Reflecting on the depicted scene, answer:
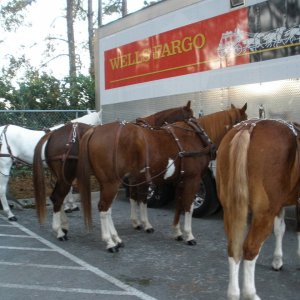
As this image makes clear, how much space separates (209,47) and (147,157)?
2.25m

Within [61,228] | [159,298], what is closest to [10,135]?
[61,228]

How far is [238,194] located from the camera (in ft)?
12.3

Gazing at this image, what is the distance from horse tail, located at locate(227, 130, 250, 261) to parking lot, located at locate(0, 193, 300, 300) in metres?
0.72

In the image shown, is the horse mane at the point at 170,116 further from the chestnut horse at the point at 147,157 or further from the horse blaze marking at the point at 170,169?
the horse blaze marking at the point at 170,169

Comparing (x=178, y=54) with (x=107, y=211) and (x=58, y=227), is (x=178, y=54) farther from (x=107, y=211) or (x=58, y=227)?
(x=58, y=227)

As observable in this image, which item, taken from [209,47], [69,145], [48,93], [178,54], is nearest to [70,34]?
[48,93]

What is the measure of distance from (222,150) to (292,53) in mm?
2444

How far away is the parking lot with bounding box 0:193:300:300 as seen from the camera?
4.34 meters

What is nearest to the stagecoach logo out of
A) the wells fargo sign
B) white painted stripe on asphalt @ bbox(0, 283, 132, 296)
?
the wells fargo sign

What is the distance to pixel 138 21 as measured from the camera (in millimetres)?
8602

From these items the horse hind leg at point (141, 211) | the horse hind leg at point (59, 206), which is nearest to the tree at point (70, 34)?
the horse hind leg at point (141, 211)

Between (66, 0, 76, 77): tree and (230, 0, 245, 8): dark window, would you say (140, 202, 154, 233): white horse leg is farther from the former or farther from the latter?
(66, 0, 76, 77): tree

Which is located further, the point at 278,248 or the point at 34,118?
the point at 34,118

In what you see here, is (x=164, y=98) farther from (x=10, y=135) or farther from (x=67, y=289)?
(x=67, y=289)
